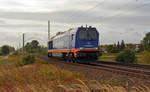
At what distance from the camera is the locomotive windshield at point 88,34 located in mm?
22969

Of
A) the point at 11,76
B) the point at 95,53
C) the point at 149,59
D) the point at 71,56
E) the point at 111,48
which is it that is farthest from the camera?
the point at 111,48

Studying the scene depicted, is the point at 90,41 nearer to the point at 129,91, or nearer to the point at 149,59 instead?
the point at 129,91

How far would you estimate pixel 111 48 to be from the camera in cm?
10362

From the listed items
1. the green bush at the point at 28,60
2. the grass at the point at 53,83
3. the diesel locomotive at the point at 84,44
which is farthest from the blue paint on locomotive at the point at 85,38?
the grass at the point at 53,83

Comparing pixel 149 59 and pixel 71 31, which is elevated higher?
pixel 71 31

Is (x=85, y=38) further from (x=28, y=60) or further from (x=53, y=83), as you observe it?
(x=53, y=83)

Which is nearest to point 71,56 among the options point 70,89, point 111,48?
point 70,89

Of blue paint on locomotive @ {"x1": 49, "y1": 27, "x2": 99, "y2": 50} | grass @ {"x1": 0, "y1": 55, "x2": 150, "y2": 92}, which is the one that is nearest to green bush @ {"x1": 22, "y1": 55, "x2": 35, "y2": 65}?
blue paint on locomotive @ {"x1": 49, "y1": 27, "x2": 99, "y2": 50}

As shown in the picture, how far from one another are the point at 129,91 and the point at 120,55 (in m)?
32.3

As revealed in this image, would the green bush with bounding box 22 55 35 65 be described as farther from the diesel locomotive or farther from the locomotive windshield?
the locomotive windshield

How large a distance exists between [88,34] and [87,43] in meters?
1.06

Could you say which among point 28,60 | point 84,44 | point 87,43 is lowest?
point 28,60

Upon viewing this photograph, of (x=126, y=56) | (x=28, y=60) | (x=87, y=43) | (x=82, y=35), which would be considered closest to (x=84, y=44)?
(x=87, y=43)

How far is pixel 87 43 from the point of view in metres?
22.8
